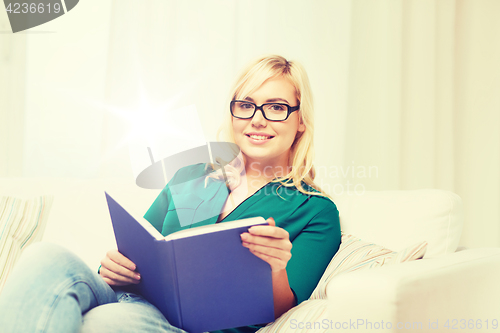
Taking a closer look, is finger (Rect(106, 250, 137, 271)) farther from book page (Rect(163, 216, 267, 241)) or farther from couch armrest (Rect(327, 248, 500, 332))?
couch armrest (Rect(327, 248, 500, 332))

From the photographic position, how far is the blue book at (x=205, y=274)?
643 mm

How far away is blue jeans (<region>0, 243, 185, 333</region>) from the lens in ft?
2.02

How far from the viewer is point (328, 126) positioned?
2.02 metres

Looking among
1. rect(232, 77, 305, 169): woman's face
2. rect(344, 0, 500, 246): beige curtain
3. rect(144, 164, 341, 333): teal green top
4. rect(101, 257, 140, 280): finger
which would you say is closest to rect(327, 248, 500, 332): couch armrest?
rect(144, 164, 341, 333): teal green top

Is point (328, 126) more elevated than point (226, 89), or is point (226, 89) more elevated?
point (226, 89)

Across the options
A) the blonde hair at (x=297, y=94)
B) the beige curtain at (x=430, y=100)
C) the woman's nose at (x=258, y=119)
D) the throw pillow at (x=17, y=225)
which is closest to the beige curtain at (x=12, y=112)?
the throw pillow at (x=17, y=225)

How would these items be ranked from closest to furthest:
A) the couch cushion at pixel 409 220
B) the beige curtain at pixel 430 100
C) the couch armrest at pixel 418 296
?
the couch armrest at pixel 418 296 → the couch cushion at pixel 409 220 → the beige curtain at pixel 430 100

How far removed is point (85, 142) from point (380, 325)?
166cm

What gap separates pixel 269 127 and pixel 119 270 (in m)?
0.60

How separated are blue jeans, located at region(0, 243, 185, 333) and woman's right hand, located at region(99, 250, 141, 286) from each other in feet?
0.23

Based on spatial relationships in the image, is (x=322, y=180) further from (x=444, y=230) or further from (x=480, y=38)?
(x=480, y=38)

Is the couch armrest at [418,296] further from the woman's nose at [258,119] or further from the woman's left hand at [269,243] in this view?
the woman's nose at [258,119]

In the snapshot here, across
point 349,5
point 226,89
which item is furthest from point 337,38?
point 226,89

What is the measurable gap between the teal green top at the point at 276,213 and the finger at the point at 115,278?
0.23 meters
